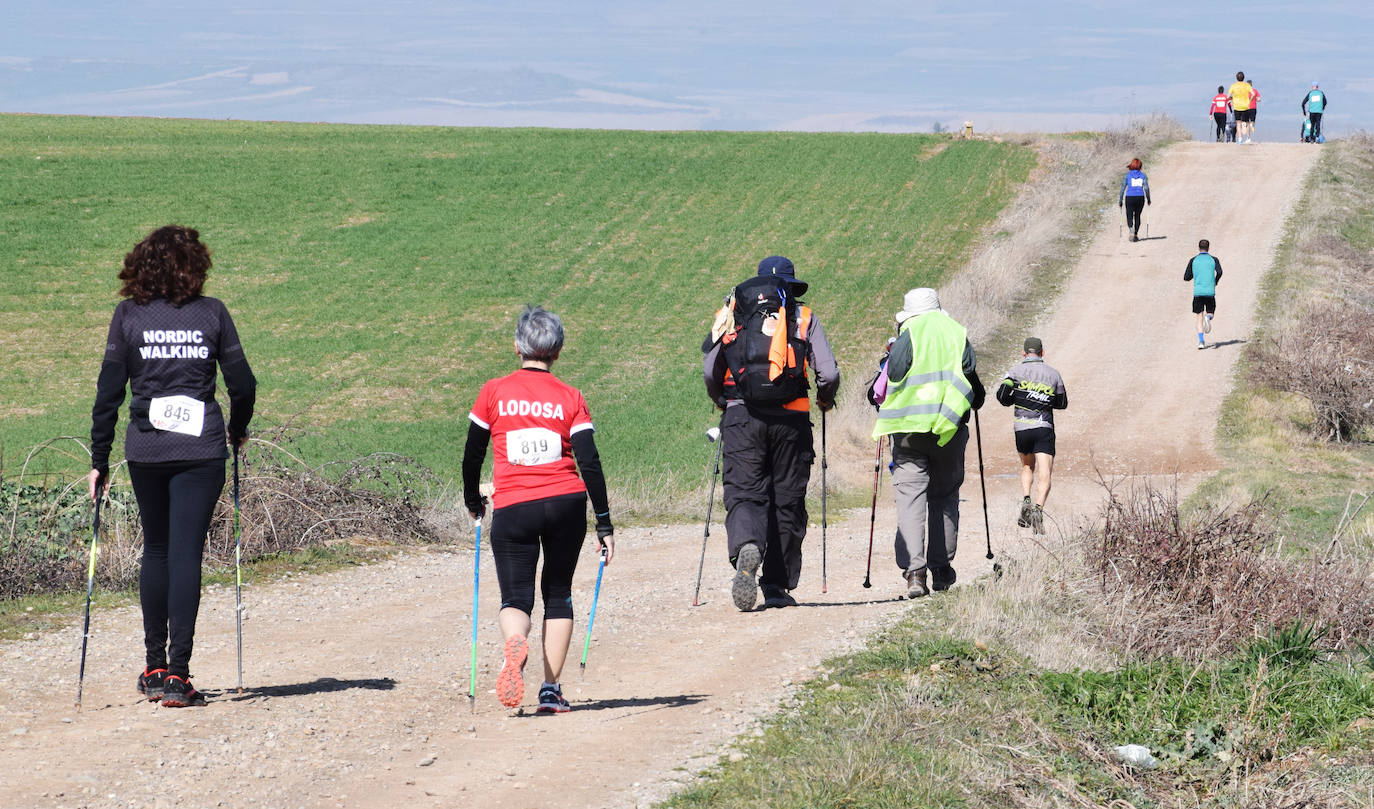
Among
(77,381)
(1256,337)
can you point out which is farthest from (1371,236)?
(77,381)

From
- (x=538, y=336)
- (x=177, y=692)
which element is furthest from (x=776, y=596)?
(x=177, y=692)

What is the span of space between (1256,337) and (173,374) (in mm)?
24190

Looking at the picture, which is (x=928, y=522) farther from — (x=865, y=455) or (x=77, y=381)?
(x=77, y=381)

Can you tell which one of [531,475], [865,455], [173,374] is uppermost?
[173,374]

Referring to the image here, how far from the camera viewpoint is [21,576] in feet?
32.9

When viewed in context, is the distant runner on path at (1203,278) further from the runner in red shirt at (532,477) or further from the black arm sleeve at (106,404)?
the black arm sleeve at (106,404)

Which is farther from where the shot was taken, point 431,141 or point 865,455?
point 431,141

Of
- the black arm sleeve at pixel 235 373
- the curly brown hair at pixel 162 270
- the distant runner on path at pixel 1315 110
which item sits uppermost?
the distant runner on path at pixel 1315 110

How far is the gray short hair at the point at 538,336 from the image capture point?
6.80 m

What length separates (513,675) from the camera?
671cm

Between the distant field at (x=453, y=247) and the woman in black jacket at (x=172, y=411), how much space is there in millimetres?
10241

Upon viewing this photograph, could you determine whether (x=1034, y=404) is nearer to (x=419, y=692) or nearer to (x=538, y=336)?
(x=419, y=692)

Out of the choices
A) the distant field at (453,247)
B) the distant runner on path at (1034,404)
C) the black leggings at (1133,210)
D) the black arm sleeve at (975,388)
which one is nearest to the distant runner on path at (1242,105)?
the distant field at (453,247)

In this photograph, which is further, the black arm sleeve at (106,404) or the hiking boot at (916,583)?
the hiking boot at (916,583)
